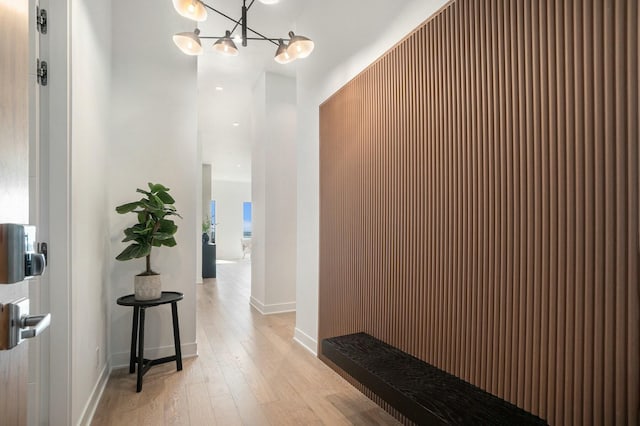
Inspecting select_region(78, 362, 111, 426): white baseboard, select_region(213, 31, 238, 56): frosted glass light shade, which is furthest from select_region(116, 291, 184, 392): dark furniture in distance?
select_region(213, 31, 238, 56): frosted glass light shade

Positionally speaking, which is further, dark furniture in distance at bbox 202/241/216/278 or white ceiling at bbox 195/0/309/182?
dark furniture in distance at bbox 202/241/216/278

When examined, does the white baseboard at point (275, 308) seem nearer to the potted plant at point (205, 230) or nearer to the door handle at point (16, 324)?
the potted plant at point (205, 230)

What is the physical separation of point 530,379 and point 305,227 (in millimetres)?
2611

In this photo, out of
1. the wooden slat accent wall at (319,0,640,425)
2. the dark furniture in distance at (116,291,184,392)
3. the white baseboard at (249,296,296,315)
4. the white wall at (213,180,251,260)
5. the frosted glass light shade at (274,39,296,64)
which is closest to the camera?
the wooden slat accent wall at (319,0,640,425)

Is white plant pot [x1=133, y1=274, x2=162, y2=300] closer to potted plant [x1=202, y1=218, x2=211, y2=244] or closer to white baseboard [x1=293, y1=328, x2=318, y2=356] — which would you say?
white baseboard [x1=293, y1=328, x2=318, y2=356]

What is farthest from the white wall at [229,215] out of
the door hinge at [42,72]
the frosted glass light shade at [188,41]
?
the door hinge at [42,72]

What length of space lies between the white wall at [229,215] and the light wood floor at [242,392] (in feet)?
37.0

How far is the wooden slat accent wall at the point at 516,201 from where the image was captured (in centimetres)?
127

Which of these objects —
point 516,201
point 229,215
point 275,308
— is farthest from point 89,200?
point 229,215

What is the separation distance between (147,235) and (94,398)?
3.95 ft

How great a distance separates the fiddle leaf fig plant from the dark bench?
5.37ft

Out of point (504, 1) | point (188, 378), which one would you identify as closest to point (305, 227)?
point (188, 378)

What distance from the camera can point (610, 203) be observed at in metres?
1.28

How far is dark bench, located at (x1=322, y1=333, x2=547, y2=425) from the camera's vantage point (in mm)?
1515
